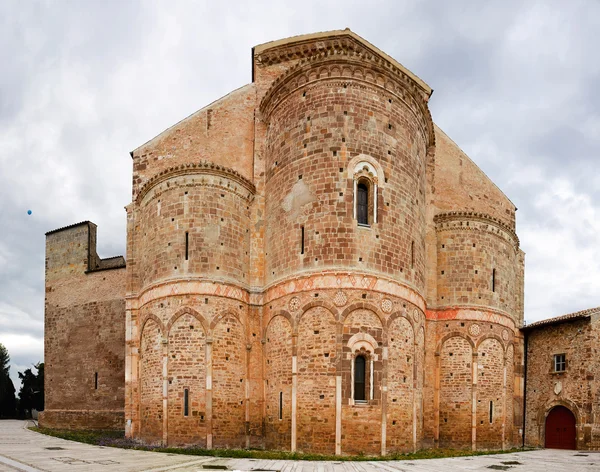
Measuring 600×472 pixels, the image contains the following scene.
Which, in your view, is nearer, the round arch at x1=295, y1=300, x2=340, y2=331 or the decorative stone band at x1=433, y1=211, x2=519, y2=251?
the round arch at x1=295, y1=300, x2=340, y2=331

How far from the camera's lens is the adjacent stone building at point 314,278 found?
21.0m

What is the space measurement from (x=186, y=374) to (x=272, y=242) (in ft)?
19.3

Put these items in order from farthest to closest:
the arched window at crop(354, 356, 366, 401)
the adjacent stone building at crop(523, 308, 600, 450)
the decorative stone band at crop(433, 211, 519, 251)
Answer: the decorative stone band at crop(433, 211, 519, 251) → the adjacent stone building at crop(523, 308, 600, 450) → the arched window at crop(354, 356, 366, 401)

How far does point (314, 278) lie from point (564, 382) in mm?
14038

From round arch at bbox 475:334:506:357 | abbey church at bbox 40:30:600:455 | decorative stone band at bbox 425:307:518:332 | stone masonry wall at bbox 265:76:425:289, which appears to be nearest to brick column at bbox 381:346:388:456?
abbey church at bbox 40:30:600:455

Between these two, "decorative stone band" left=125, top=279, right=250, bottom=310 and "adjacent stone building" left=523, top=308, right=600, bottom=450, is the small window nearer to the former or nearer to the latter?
"adjacent stone building" left=523, top=308, right=600, bottom=450

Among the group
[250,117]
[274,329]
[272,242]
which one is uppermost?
[250,117]

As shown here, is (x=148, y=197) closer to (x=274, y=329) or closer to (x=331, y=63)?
(x=274, y=329)

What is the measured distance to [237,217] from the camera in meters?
23.9

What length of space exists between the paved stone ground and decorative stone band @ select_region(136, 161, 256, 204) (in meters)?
9.94

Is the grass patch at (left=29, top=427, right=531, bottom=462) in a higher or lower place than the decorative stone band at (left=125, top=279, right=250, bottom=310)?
lower

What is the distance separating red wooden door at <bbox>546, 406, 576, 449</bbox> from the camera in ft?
88.9

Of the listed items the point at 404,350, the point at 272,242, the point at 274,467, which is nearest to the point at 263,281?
the point at 272,242

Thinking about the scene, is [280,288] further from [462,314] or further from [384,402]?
[462,314]
